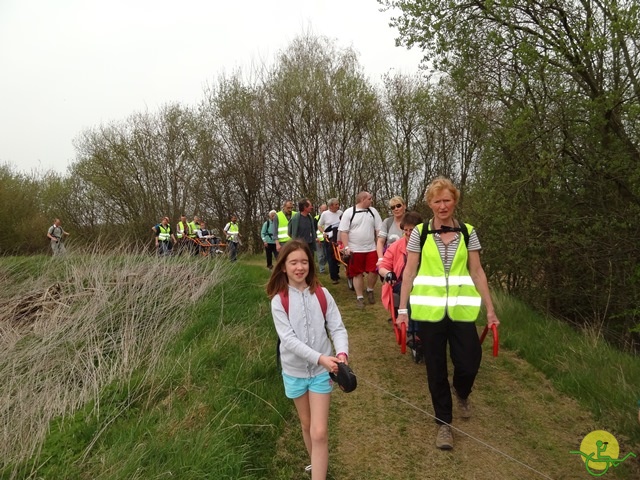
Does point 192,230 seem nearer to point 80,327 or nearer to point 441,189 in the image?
point 80,327

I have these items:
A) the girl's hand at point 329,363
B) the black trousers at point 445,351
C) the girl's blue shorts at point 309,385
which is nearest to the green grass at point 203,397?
the girl's blue shorts at point 309,385

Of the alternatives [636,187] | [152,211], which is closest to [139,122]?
[152,211]

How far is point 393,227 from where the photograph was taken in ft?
20.9

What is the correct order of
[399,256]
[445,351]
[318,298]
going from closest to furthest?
[318,298] < [445,351] < [399,256]

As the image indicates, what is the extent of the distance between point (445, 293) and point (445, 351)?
0.49m

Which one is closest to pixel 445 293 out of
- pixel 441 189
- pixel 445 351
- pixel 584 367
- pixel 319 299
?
pixel 445 351

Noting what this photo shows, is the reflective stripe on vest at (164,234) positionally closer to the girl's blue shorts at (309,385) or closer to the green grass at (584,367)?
the green grass at (584,367)

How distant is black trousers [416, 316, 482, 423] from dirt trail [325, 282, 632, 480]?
348 mm

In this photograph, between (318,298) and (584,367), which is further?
(584,367)

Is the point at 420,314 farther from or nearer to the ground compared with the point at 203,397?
farther from the ground

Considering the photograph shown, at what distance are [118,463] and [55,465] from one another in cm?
63

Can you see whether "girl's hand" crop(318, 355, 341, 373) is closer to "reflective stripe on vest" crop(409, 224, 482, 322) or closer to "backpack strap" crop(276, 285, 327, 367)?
"backpack strap" crop(276, 285, 327, 367)

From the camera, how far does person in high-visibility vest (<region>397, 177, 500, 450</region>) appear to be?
10.8ft

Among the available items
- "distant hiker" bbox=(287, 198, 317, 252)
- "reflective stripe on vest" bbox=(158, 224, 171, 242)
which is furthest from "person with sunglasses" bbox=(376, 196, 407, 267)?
"reflective stripe on vest" bbox=(158, 224, 171, 242)
